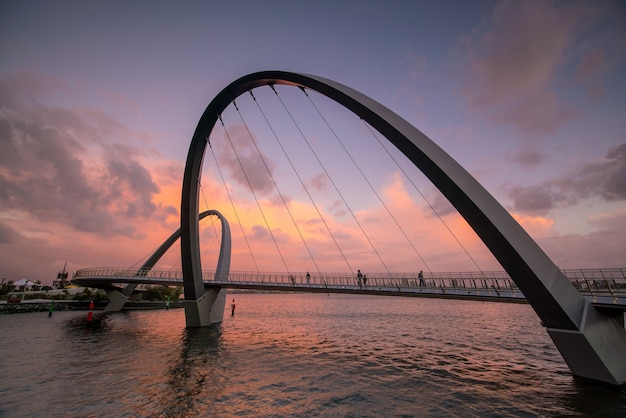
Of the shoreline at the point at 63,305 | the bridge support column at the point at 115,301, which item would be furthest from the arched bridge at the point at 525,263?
the shoreline at the point at 63,305

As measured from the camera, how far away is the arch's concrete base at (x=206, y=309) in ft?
84.6

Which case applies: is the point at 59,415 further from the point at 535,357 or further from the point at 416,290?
the point at 535,357

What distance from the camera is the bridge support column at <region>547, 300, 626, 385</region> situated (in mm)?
9117

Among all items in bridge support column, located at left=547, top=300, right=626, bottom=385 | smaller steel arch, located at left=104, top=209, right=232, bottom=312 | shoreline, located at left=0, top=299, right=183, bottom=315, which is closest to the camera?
bridge support column, located at left=547, top=300, right=626, bottom=385

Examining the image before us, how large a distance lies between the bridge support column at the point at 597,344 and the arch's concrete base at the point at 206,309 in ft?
85.0

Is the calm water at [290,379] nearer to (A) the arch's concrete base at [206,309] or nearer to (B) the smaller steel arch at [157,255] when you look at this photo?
(A) the arch's concrete base at [206,309]

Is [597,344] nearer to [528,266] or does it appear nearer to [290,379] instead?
[528,266]

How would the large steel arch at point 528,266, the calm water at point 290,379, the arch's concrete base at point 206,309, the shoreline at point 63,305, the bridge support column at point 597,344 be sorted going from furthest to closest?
the shoreline at point 63,305
the arch's concrete base at point 206,309
the large steel arch at point 528,266
the bridge support column at point 597,344
the calm water at point 290,379

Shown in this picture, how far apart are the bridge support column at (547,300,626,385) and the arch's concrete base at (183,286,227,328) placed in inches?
1020

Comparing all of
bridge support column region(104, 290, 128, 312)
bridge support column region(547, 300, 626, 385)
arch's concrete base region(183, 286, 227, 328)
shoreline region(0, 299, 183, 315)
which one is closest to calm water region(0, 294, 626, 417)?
bridge support column region(547, 300, 626, 385)

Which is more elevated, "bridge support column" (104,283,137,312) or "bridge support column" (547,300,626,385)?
"bridge support column" (547,300,626,385)

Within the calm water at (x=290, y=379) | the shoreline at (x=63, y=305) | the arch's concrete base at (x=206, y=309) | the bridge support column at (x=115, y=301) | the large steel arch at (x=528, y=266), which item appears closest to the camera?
the calm water at (x=290, y=379)

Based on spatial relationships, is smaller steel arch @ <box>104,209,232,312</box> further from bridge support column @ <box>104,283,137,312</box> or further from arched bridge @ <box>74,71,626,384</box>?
arched bridge @ <box>74,71,626,384</box>

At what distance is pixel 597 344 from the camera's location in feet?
30.3
